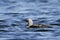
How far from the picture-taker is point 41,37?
10062mm

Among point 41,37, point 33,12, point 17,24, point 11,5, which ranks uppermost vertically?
point 11,5

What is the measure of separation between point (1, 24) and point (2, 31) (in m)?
0.70

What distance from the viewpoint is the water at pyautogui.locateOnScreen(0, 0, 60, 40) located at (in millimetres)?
10141

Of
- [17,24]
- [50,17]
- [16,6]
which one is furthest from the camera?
[16,6]

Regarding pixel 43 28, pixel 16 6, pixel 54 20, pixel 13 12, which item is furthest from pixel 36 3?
pixel 43 28

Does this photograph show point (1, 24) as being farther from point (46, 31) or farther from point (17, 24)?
point (46, 31)

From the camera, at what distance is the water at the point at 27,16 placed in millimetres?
10141

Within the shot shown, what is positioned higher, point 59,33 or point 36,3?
point 36,3

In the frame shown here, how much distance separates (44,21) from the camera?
11.6 meters

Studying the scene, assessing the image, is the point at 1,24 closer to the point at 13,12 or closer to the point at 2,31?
the point at 2,31

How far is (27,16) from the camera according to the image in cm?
1233

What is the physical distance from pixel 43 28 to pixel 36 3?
13.5 ft

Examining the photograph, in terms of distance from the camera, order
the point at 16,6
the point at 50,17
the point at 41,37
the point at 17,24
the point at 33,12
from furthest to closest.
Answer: the point at 16,6 → the point at 33,12 → the point at 50,17 → the point at 17,24 → the point at 41,37

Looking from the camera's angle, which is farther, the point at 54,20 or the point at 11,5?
the point at 11,5
